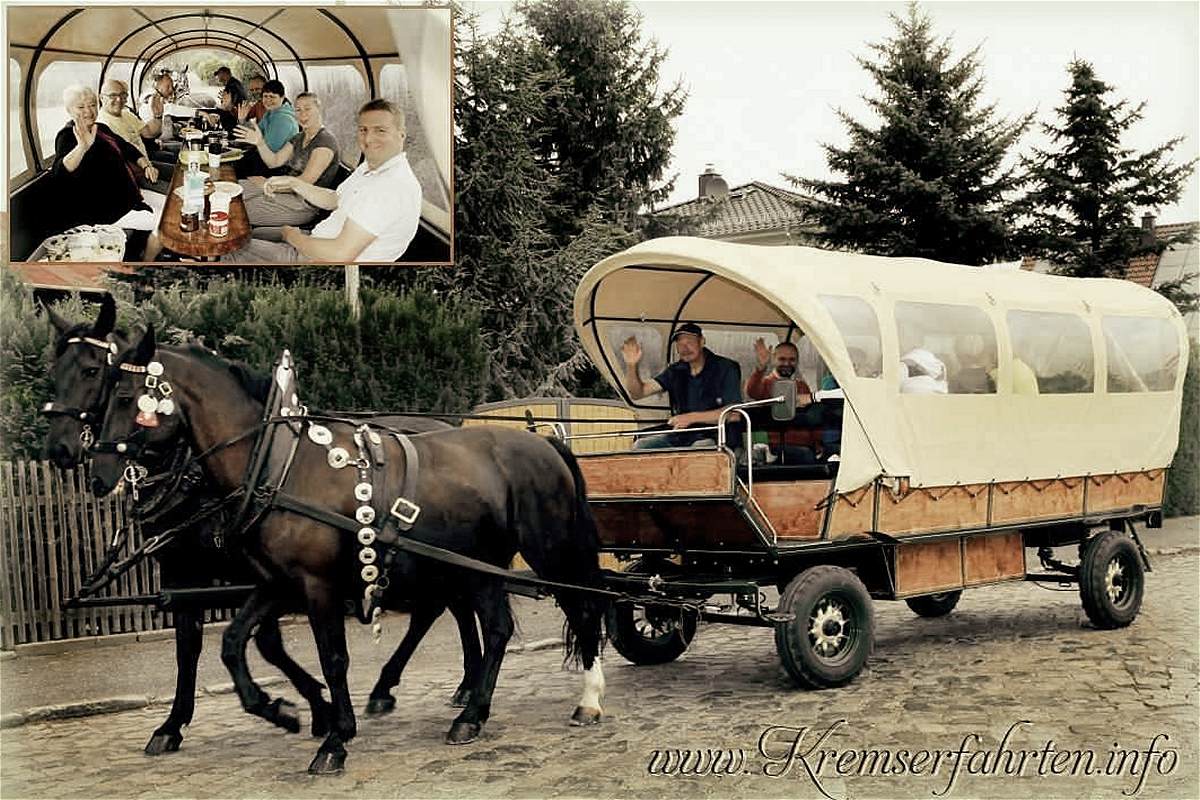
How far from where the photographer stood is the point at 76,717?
24.2 feet

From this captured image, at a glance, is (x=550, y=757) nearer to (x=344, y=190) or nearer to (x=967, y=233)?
(x=344, y=190)

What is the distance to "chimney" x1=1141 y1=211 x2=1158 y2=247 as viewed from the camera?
1877 cm

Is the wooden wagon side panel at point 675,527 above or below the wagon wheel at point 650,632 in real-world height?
above

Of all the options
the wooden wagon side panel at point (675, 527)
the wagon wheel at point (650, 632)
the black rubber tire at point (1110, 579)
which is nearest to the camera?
the wooden wagon side panel at point (675, 527)

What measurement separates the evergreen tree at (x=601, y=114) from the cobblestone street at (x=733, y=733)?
1074cm

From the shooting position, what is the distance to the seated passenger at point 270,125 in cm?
1218

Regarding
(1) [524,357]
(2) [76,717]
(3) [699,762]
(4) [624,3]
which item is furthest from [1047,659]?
(4) [624,3]

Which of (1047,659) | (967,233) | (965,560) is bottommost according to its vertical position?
(1047,659)

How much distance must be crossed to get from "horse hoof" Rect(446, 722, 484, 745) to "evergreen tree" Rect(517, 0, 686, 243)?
1216 cm

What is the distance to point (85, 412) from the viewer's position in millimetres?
5660

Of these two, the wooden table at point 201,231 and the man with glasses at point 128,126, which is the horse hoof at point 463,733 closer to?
the wooden table at point 201,231

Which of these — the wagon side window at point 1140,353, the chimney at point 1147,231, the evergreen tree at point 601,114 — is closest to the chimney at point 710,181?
the evergreen tree at point 601,114

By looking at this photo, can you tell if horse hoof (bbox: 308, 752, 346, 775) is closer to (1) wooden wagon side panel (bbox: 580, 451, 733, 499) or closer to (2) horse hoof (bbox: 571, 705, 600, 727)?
(2) horse hoof (bbox: 571, 705, 600, 727)

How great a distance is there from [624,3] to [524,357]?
5.51m
